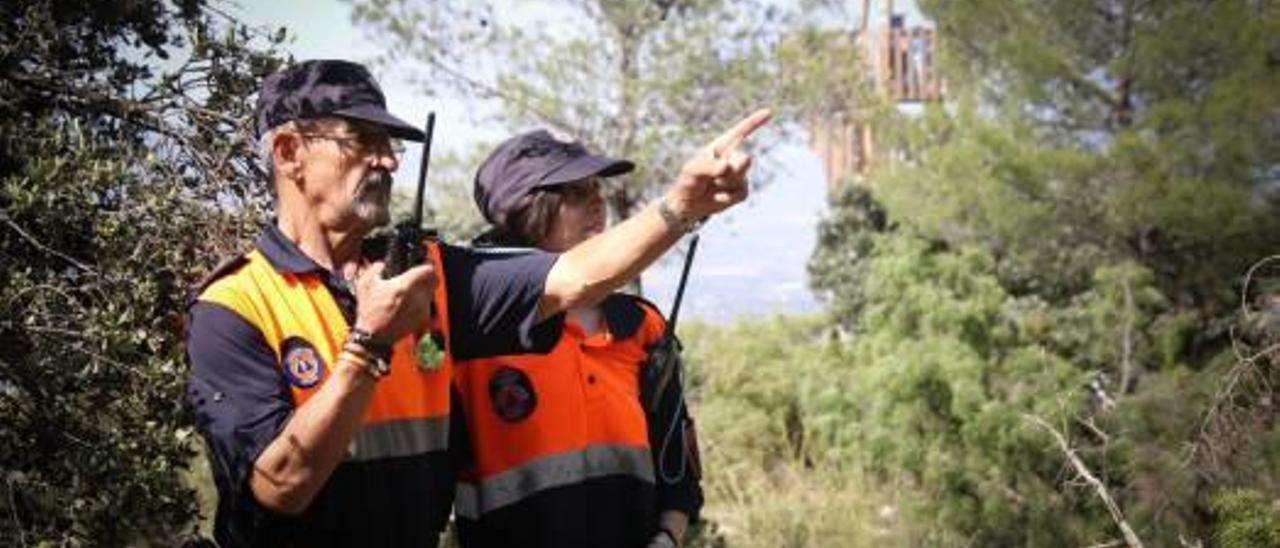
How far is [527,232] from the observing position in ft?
10.2

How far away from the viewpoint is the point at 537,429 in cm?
282

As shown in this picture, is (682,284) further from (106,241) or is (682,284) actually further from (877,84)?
(877,84)

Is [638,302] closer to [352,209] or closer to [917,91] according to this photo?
[352,209]

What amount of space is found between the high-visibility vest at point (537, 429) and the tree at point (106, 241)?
565mm

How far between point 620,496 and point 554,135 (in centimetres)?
87

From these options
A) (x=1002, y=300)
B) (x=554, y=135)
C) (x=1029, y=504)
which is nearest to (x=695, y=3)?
(x=1002, y=300)

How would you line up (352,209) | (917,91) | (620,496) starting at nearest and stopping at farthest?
(352,209)
(620,496)
(917,91)

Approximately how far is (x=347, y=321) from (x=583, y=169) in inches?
34.9

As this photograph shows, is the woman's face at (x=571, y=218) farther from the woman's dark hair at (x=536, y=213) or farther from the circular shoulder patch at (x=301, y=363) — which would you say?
the circular shoulder patch at (x=301, y=363)

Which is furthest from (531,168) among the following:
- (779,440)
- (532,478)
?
(779,440)

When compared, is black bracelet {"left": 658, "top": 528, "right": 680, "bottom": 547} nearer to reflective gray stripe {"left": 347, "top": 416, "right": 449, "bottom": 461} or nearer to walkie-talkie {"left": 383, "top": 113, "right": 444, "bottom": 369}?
reflective gray stripe {"left": 347, "top": 416, "right": 449, "bottom": 461}

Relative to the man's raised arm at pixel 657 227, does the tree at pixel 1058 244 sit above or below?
below

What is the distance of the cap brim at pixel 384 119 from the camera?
2.38 meters

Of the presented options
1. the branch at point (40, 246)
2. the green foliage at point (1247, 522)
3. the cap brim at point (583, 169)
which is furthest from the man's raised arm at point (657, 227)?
the green foliage at point (1247, 522)
